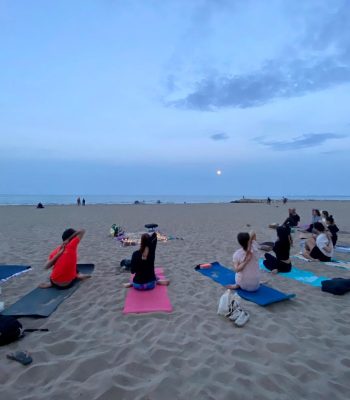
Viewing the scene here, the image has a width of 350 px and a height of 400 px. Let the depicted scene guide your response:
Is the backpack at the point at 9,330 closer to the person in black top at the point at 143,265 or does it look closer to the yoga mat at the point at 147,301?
the yoga mat at the point at 147,301

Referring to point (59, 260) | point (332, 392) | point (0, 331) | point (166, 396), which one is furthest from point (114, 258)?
point (332, 392)

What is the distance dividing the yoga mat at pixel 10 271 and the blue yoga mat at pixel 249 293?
12.4 feet

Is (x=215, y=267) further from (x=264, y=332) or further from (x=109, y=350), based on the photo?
(x=109, y=350)

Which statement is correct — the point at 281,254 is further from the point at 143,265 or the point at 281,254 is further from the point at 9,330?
the point at 9,330

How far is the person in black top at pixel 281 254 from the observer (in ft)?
18.8

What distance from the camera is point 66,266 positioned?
5.11 m

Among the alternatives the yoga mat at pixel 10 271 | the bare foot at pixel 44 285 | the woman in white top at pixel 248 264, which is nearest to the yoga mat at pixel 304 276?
the woman in white top at pixel 248 264

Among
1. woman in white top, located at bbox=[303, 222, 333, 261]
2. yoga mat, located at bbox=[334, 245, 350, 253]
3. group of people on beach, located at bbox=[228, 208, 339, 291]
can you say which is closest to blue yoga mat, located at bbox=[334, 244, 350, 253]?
yoga mat, located at bbox=[334, 245, 350, 253]

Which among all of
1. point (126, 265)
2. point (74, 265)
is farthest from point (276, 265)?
point (74, 265)

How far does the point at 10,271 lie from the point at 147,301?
3.39m

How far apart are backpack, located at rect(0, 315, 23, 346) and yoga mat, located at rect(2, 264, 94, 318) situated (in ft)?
1.90

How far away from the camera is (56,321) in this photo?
3.81 meters

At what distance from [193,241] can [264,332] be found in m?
6.45

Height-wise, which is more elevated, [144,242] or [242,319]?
[144,242]
